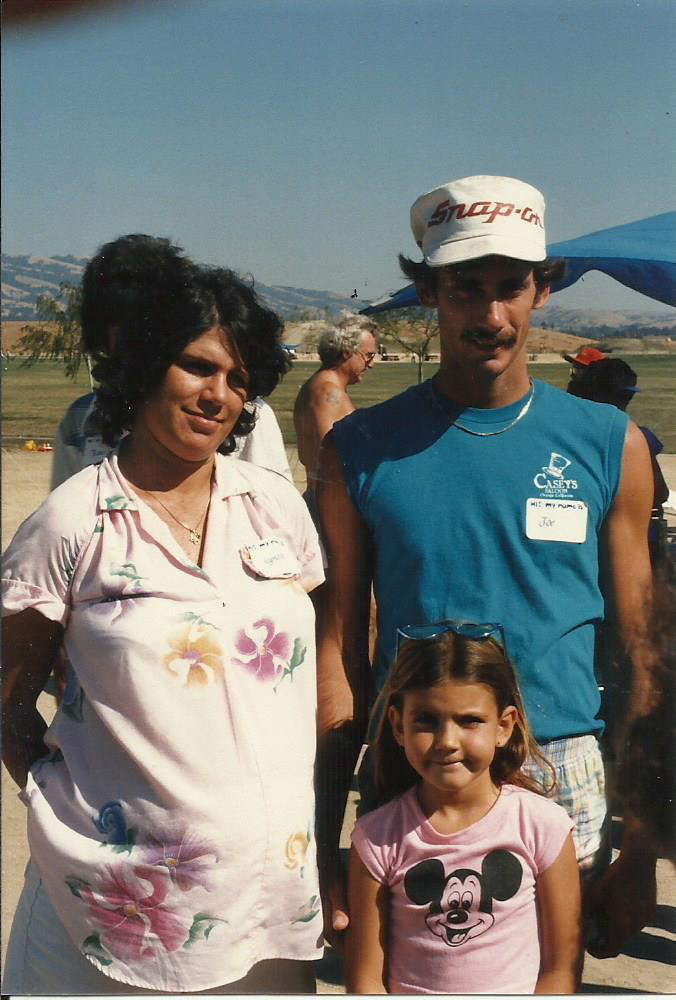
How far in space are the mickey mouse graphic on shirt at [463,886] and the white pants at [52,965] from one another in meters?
0.30

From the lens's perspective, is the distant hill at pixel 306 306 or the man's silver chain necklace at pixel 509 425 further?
the distant hill at pixel 306 306

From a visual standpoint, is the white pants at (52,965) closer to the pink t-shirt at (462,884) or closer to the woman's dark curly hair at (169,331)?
the pink t-shirt at (462,884)

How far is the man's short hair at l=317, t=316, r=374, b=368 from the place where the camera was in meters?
2.41

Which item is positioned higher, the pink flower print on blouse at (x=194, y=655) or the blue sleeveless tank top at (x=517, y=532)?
the blue sleeveless tank top at (x=517, y=532)

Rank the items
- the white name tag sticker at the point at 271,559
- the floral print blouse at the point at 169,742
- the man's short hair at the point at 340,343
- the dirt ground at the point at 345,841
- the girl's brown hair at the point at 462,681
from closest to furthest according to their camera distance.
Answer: the floral print blouse at the point at 169,742 < the white name tag sticker at the point at 271,559 < the girl's brown hair at the point at 462,681 < the dirt ground at the point at 345,841 < the man's short hair at the point at 340,343

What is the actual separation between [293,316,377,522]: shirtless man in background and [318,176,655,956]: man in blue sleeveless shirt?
0.28 feet

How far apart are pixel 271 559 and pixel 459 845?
0.67 metres

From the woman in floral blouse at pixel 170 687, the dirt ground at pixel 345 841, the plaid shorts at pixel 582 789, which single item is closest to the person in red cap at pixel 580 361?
the dirt ground at pixel 345 841

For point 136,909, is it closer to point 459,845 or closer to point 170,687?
point 170,687

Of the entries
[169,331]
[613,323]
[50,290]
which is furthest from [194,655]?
[613,323]

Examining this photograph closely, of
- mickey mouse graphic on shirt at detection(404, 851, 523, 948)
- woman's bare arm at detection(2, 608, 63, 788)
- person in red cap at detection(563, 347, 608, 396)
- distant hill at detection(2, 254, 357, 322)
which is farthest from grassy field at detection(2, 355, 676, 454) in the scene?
mickey mouse graphic on shirt at detection(404, 851, 523, 948)

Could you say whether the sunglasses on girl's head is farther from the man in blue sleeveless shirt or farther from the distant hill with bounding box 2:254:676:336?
the distant hill with bounding box 2:254:676:336

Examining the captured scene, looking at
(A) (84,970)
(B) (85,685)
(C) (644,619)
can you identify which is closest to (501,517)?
(C) (644,619)

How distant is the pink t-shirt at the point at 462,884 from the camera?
2.14 meters
